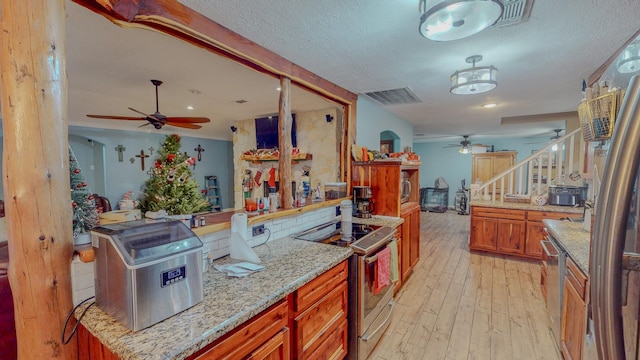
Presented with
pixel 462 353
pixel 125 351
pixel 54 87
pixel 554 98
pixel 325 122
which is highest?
pixel 554 98

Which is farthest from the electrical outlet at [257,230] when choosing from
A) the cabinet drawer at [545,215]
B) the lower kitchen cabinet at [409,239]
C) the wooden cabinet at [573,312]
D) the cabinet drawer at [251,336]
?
the cabinet drawer at [545,215]

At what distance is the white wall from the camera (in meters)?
Answer: 3.68

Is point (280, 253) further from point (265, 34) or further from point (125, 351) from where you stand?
point (265, 34)

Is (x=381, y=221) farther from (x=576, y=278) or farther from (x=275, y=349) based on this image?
(x=275, y=349)

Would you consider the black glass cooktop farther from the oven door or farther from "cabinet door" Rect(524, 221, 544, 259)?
"cabinet door" Rect(524, 221, 544, 259)

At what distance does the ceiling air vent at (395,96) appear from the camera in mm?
3358

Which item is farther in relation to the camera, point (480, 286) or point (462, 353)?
point (480, 286)

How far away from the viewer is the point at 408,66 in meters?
2.57

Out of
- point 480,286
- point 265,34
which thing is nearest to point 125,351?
point 265,34

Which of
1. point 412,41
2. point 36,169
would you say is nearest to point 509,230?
point 412,41

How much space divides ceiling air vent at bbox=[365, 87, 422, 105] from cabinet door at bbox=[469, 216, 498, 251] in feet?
7.12

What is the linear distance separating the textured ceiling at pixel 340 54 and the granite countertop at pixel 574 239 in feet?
4.76

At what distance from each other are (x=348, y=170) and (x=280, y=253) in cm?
166

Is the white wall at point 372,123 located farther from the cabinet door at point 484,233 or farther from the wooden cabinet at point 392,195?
the cabinet door at point 484,233
